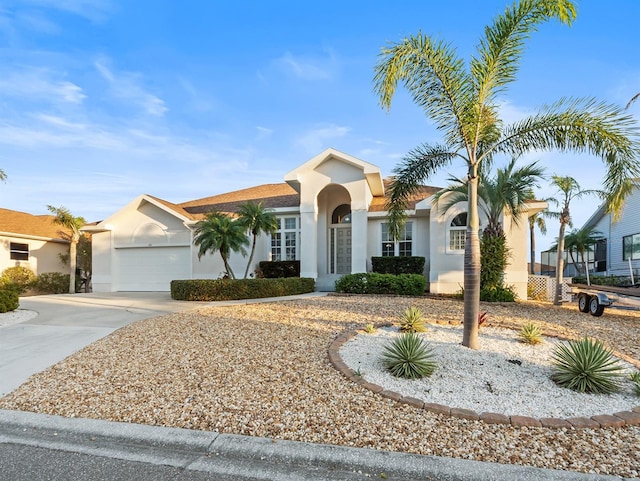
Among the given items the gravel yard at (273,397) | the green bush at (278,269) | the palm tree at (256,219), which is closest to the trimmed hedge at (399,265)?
the green bush at (278,269)

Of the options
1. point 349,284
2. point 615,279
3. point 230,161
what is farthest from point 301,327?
point 615,279

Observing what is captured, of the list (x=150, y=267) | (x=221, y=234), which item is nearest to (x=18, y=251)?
(x=150, y=267)

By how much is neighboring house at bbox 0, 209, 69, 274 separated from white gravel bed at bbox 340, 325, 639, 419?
2315 cm

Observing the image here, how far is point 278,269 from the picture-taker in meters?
17.2

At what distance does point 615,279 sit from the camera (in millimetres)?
21641

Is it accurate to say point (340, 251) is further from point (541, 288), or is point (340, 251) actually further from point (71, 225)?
point (71, 225)

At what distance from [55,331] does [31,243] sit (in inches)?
705

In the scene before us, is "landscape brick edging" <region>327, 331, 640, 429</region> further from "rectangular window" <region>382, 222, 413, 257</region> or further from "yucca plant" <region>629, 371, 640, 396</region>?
"rectangular window" <region>382, 222, 413, 257</region>

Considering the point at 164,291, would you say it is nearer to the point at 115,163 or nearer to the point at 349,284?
the point at 115,163

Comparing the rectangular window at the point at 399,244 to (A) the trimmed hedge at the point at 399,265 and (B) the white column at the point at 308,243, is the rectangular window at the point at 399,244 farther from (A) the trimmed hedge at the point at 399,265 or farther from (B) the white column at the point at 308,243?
(B) the white column at the point at 308,243

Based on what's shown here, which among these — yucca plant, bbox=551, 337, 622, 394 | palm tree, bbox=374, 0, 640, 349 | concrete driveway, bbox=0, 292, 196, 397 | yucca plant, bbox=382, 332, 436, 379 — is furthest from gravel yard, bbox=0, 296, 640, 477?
palm tree, bbox=374, 0, 640, 349

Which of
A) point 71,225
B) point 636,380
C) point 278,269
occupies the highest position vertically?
point 71,225

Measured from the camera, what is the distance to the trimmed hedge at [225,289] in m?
13.1

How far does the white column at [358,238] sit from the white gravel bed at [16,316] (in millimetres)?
11474
